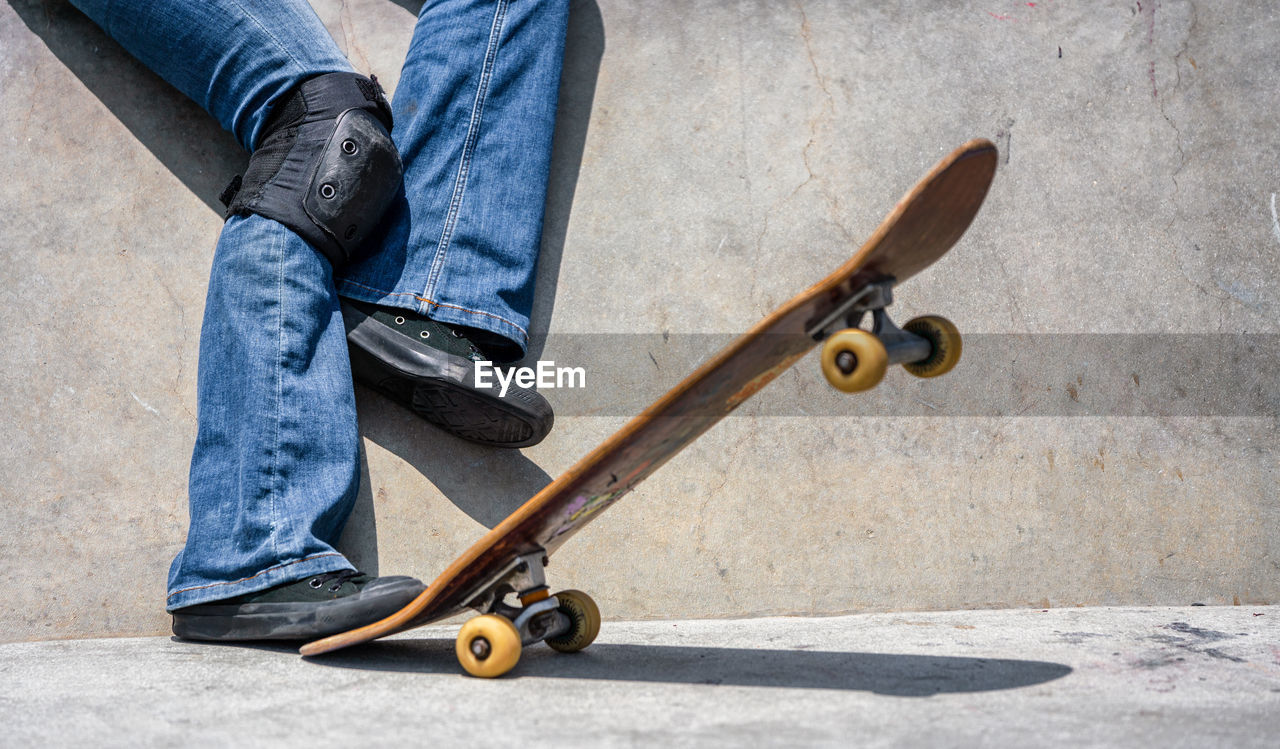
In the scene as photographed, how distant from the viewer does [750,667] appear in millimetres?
1424

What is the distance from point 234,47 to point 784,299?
1.38 meters

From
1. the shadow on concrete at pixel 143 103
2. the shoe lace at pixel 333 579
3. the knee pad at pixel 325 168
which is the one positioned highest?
the shadow on concrete at pixel 143 103

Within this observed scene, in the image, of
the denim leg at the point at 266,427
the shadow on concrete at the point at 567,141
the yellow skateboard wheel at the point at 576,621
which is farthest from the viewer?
the shadow on concrete at the point at 567,141

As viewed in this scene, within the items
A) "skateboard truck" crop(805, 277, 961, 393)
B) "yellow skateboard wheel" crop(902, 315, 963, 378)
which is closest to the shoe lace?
"skateboard truck" crop(805, 277, 961, 393)

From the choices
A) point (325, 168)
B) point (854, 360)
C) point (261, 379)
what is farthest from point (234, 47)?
point (854, 360)

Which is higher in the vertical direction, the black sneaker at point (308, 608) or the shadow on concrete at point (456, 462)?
the shadow on concrete at point (456, 462)

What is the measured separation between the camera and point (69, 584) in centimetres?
195

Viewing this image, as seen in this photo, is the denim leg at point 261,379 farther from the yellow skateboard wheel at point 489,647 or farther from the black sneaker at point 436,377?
the yellow skateboard wheel at point 489,647

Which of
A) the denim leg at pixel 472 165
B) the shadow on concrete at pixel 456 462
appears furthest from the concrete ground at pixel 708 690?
the denim leg at pixel 472 165

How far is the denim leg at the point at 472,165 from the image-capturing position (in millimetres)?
1988

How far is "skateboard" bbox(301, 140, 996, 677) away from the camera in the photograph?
4.04ft

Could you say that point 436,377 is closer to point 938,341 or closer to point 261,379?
point 261,379

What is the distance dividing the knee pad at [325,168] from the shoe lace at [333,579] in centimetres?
68

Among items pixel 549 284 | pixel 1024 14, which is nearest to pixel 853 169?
pixel 1024 14
